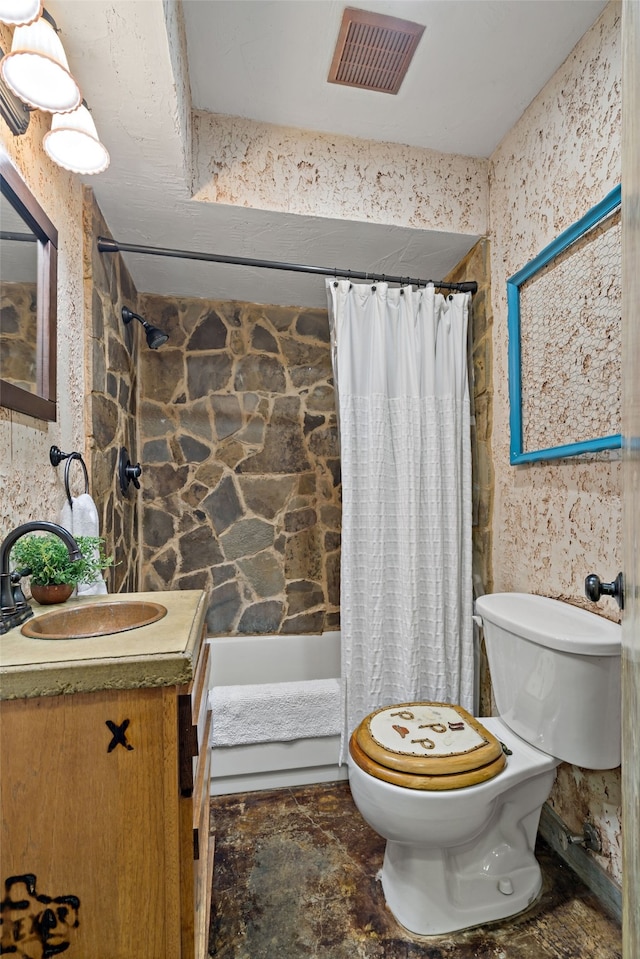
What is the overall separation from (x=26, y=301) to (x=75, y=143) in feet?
1.47

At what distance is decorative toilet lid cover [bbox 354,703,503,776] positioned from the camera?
3.94 feet

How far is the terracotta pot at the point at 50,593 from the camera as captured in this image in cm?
106

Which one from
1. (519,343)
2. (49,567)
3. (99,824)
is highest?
(519,343)

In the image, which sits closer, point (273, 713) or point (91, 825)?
point (91, 825)

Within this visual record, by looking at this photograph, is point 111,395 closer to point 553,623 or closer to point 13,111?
point 13,111

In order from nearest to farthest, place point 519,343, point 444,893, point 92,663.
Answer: point 92,663
point 444,893
point 519,343

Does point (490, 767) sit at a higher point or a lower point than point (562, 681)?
lower

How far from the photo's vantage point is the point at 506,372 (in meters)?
1.84

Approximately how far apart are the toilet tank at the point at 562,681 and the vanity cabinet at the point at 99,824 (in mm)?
1003

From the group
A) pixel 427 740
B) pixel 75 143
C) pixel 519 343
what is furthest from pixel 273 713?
pixel 75 143

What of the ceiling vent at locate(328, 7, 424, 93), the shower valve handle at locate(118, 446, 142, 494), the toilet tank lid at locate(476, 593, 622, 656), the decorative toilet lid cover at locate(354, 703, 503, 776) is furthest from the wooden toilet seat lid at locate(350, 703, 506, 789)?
the ceiling vent at locate(328, 7, 424, 93)

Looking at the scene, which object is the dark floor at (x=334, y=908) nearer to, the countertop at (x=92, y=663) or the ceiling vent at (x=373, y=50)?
the countertop at (x=92, y=663)

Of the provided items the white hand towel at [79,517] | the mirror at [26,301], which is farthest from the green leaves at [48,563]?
the mirror at [26,301]

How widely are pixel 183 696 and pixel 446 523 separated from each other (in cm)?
140
